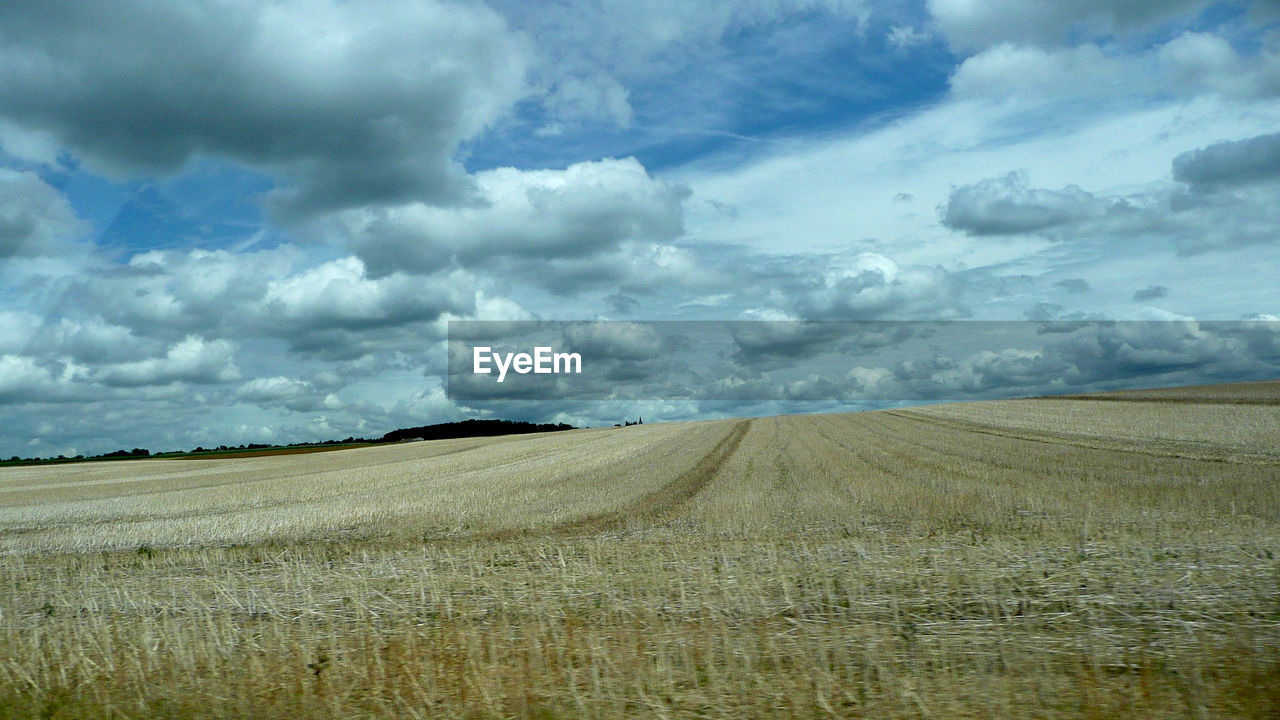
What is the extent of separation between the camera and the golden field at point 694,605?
779cm

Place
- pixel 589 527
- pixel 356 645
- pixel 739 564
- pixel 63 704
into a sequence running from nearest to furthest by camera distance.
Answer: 1. pixel 63 704
2. pixel 356 645
3. pixel 739 564
4. pixel 589 527

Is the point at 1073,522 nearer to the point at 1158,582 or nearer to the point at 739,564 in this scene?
the point at 1158,582

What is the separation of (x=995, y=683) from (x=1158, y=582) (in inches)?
180

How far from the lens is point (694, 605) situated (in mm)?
10820

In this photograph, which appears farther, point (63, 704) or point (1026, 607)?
point (1026, 607)

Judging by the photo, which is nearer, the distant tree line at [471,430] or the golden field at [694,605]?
the golden field at [694,605]

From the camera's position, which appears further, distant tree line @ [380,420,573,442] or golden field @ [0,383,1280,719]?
distant tree line @ [380,420,573,442]

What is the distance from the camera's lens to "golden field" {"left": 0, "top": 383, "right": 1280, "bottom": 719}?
779 centimetres

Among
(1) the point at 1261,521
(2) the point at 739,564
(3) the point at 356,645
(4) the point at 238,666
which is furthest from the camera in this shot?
(1) the point at 1261,521

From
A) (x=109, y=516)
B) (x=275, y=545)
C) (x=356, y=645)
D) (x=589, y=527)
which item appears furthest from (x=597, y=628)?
(x=109, y=516)

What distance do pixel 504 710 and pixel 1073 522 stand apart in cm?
1293

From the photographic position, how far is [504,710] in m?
7.61

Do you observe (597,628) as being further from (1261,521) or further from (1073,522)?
(1261,521)

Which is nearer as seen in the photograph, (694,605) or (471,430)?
(694,605)
